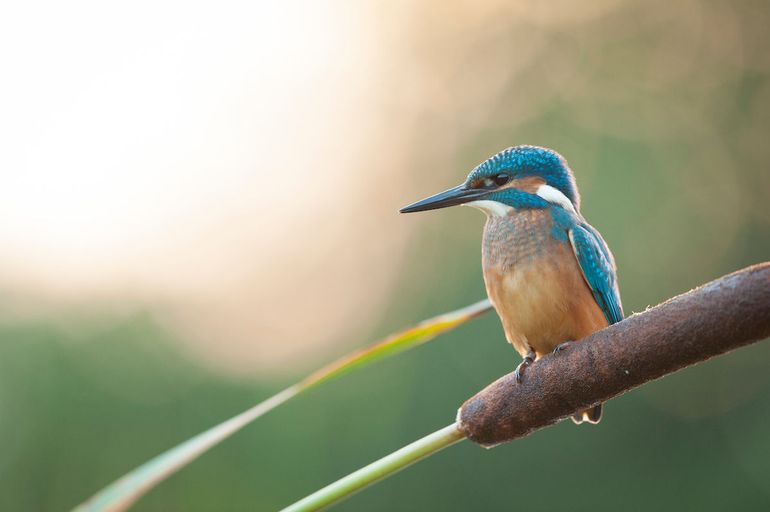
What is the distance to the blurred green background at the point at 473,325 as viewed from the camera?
603 cm

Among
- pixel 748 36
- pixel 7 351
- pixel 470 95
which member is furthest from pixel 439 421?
pixel 748 36

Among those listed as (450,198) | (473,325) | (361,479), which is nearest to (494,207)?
(450,198)

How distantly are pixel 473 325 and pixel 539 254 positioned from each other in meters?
3.84

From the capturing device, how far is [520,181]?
204cm

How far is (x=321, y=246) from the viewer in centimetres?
842

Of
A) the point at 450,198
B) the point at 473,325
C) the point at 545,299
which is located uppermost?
the point at 450,198

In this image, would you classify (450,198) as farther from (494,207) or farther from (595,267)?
(595,267)

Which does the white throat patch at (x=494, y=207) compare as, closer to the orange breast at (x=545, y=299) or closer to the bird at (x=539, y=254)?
the bird at (x=539, y=254)

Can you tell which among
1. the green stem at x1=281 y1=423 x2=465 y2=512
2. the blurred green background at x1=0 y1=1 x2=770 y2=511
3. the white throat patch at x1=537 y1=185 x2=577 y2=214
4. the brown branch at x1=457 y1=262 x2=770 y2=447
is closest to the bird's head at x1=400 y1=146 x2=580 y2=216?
the white throat patch at x1=537 y1=185 x2=577 y2=214

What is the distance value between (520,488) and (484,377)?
0.95 meters

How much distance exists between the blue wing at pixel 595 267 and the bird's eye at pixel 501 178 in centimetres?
19

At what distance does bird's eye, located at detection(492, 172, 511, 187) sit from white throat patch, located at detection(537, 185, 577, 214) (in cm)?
8

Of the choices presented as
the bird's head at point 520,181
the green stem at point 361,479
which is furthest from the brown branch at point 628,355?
the bird's head at point 520,181

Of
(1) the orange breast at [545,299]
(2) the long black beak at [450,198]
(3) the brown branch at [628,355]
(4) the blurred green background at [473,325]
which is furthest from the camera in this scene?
(4) the blurred green background at [473,325]
